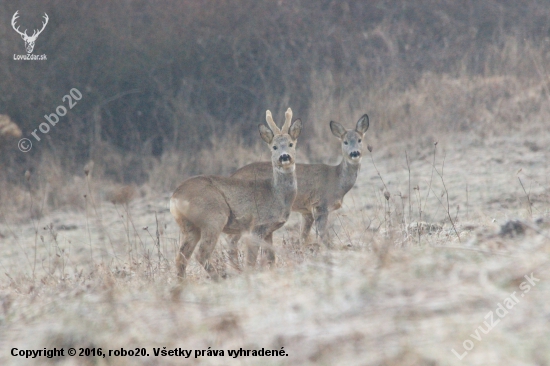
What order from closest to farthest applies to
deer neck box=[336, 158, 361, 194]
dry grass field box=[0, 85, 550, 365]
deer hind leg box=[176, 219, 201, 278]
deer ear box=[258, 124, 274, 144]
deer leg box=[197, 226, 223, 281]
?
dry grass field box=[0, 85, 550, 365]
deer leg box=[197, 226, 223, 281]
deer hind leg box=[176, 219, 201, 278]
deer ear box=[258, 124, 274, 144]
deer neck box=[336, 158, 361, 194]

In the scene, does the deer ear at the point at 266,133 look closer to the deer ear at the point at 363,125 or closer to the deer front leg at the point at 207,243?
the deer front leg at the point at 207,243

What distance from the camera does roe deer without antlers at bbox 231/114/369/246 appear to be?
11.0m

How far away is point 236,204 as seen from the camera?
920cm

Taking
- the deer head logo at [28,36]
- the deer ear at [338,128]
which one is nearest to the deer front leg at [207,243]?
the deer ear at [338,128]

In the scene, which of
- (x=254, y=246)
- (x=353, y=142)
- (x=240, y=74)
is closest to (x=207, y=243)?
(x=254, y=246)

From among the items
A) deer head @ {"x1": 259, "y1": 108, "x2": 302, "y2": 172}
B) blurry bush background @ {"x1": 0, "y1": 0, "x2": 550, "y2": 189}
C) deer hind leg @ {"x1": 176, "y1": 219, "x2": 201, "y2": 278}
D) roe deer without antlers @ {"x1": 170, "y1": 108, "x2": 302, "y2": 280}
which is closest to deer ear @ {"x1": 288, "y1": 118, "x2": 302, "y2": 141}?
roe deer without antlers @ {"x1": 170, "y1": 108, "x2": 302, "y2": 280}

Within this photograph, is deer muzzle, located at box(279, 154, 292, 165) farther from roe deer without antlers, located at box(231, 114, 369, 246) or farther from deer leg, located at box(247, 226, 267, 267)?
roe deer without antlers, located at box(231, 114, 369, 246)

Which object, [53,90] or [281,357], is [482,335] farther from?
[53,90]

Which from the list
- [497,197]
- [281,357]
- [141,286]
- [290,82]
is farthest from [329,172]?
[290,82]

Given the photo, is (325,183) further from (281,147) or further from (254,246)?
(254,246)

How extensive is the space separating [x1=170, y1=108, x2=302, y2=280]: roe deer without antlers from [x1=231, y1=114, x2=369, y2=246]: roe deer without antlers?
0.79m

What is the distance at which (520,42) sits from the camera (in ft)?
69.7

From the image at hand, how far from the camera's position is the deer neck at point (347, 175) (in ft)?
37.8

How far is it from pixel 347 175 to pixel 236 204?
9.10 ft
